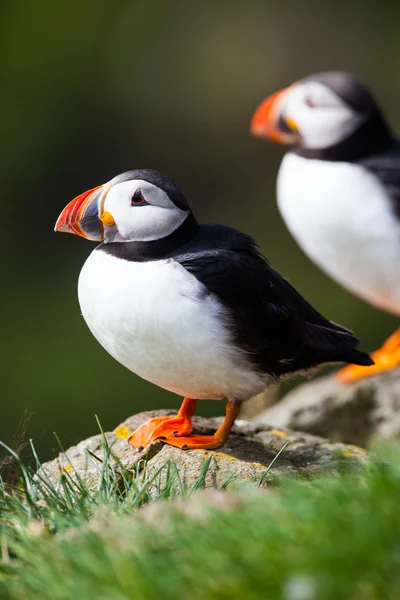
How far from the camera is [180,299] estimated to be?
9.11 ft

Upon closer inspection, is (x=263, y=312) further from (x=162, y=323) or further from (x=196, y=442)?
(x=196, y=442)

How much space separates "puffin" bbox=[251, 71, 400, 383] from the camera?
482cm

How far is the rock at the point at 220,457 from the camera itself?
2.81 m

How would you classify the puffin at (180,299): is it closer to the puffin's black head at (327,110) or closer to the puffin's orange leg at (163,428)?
the puffin's orange leg at (163,428)

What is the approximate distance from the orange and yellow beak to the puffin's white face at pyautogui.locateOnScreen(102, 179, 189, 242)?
0.02 meters

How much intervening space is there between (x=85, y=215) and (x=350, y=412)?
2.24m

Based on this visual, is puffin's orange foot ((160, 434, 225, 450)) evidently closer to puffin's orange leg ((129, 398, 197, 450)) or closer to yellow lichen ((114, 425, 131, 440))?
puffin's orange leg ((129, 398, 197, 450))

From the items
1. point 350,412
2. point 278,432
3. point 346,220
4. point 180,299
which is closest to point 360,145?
point 346,220

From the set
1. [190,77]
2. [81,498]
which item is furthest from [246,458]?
[190,77]

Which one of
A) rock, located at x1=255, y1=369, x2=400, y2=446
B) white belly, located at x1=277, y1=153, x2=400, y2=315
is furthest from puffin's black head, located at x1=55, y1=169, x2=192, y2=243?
white belly, located at x1=277, y1=153, x2=400, y2=315

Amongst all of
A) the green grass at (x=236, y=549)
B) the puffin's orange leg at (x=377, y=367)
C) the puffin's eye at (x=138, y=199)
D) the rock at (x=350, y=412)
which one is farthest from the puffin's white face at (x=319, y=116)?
the green grass at (x=236, y=549)

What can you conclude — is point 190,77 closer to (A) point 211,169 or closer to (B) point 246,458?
(A) point 211,169

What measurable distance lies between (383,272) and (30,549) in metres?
3.18

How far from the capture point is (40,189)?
10047 millimetres
